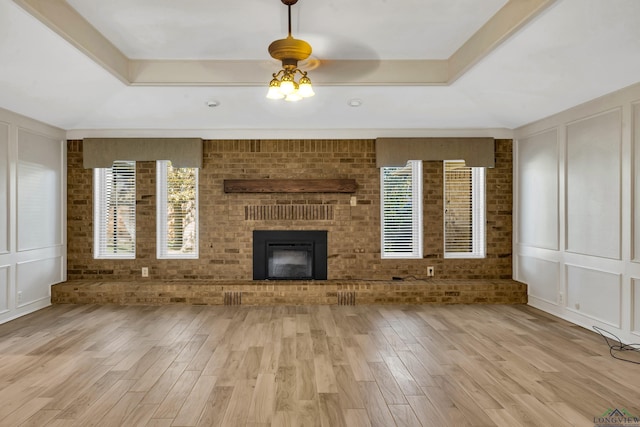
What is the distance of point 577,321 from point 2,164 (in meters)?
6.98

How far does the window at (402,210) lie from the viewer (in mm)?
6328

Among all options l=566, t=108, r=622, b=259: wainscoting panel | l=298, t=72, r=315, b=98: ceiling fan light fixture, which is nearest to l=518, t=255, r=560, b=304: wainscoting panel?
l=566, t=108, r=622, b=259: wainscoting panel

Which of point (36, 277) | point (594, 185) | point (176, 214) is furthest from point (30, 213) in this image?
point (594, 185)

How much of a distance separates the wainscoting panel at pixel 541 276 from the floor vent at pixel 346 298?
97.5 inches

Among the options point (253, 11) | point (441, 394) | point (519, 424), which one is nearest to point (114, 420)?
point (441, 394)

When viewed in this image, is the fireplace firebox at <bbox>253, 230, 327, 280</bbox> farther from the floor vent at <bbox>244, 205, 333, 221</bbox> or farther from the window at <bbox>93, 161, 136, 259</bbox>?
the window at <bbox>93, 161, 136, 259</bbox>

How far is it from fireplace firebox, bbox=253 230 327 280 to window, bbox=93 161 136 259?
1.88 m

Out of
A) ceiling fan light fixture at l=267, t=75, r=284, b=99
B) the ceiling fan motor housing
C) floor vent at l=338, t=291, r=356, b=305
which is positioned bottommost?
floor vent at l=338, t=291, r=356, b=305

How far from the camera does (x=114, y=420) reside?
8.59 ft

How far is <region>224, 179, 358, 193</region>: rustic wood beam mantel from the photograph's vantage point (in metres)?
6.14

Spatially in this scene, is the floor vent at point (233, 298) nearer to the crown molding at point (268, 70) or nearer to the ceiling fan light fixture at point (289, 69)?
the crown molding at point (268, 70)

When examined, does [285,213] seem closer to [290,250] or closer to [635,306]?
[290,250]

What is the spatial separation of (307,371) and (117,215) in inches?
169

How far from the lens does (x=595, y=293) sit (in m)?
4.55
